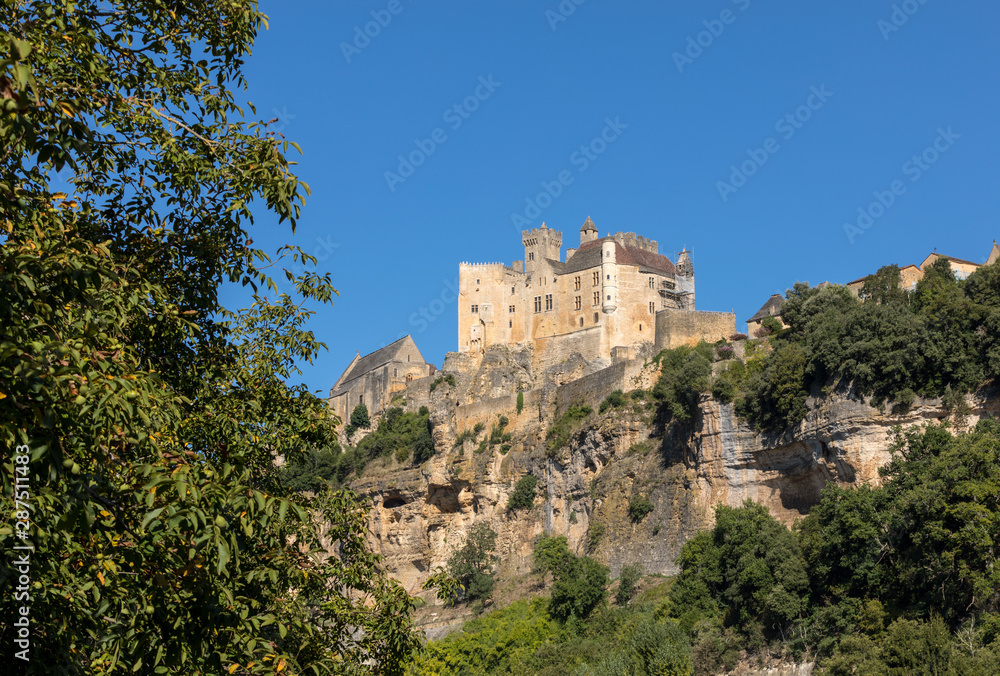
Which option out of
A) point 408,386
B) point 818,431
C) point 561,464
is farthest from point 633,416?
point 408,386

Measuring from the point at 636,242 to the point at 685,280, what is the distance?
5293mm

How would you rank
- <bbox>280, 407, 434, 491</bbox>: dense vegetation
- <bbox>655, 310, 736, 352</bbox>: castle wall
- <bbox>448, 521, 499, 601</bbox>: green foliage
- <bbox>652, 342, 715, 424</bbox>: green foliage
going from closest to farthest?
<bbox>652, 342, 715, 424</bbox>: green foliage, <bbox>448, 521, 499, 601</bbox>: green foliage, <bbox>655, 310, 736, 352</bbox>: castle wall, <bbox>280, 407, 434, 491</bbox>: dense vegetation

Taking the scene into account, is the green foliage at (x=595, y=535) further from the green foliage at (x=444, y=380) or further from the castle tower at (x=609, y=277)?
the castle tower at (x=609, y=277)

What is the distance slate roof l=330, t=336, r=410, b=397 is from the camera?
263 feet

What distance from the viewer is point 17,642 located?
7656 millimetres

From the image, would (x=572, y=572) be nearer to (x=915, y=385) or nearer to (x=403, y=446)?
(x=915, y=385)

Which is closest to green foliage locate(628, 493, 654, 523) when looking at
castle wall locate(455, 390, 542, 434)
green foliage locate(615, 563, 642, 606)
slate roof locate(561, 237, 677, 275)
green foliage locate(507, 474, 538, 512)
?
green foliage locate(615, 563, 642, 606)

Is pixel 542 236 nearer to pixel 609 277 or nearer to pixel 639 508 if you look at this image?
pixel 609 277

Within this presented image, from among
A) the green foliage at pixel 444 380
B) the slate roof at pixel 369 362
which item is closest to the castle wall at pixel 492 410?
the green foliage at pixel 444 380

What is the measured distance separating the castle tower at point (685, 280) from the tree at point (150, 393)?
59184 mm

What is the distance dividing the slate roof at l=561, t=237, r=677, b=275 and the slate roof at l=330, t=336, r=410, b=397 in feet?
48.1

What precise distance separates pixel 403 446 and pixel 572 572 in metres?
21.2

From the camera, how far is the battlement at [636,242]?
7538 centimetres

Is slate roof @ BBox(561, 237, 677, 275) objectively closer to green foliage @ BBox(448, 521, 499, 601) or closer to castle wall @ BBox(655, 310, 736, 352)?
castle wall @ BBox(655, 310, 736, 352)
